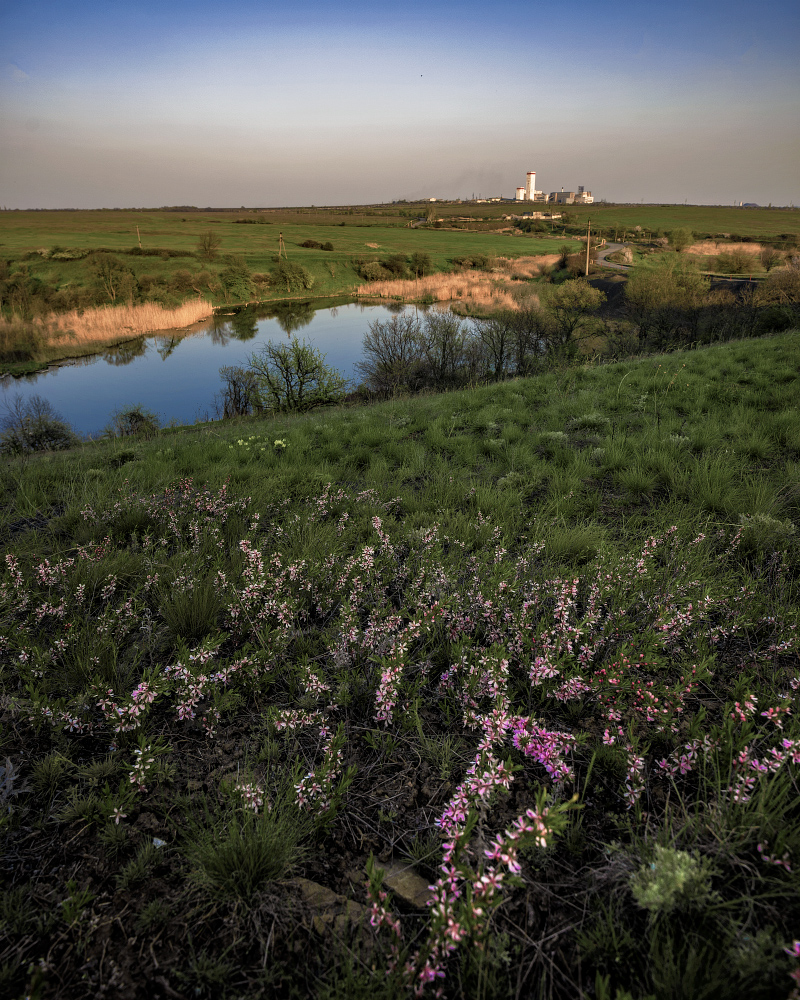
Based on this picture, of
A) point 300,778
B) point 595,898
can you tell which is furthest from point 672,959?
point 300,778

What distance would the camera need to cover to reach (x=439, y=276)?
7125 cm

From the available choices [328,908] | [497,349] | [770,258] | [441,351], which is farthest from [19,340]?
[770,258]

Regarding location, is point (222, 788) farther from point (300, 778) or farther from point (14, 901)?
point (14, 901)

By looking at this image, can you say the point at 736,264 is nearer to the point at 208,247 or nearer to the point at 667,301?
the point at 667,301

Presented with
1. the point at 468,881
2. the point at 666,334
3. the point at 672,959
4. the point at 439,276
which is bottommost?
the point at 672,959

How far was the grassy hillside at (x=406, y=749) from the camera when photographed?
1367 millimetres

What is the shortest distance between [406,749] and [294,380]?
892 inches

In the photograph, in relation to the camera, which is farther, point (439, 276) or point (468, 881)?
point (439, 276)

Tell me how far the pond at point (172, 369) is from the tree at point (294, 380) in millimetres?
4826

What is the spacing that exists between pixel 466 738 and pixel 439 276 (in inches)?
3097

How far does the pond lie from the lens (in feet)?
93.8

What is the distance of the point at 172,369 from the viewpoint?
120 feet

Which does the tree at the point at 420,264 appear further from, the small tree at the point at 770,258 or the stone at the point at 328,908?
the stone at the point at 328,908

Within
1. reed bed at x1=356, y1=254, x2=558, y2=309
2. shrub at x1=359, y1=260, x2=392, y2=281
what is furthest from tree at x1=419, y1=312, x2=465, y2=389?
shrub at x1=359, y1=260, x2=392, y2=281
